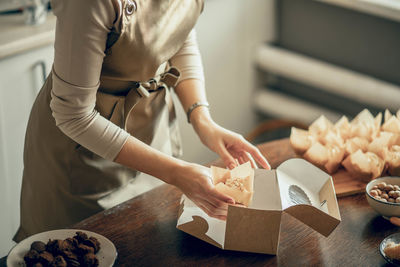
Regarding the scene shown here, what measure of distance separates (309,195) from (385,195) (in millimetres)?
195

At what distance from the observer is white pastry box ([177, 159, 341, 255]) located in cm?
141

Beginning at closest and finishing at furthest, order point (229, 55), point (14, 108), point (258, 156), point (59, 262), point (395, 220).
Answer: point (59, 262) → point (395, 220) → point (258, 156) → point (14, 108) → point (229, 55)

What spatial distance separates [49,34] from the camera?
235 cm

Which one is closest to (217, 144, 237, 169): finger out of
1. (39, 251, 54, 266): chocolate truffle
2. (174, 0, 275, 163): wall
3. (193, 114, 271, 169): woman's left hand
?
(193, 114, 271, 169): woman's left hand

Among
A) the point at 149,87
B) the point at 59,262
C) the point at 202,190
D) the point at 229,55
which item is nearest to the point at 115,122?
the point at 149,87

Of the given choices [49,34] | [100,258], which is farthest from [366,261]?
[49,34]

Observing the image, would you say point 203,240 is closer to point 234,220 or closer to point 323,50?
point 234,220

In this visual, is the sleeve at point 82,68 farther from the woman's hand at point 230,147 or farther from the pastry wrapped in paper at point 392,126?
the pastry wrapped in paper at point 392,126

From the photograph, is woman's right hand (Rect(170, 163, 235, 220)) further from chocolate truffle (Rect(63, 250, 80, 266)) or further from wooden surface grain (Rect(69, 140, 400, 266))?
chocolate truffle (Rect(63, 250, 80, 266))

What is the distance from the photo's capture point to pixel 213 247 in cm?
147

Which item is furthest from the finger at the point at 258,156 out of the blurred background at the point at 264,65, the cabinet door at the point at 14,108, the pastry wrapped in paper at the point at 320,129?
the cabinet door at the point at 14,108

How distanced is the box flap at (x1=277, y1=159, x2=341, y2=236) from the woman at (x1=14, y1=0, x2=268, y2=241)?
0.09m

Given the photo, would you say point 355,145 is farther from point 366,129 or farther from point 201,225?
point 201,225

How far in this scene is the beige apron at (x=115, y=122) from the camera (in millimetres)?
1601
